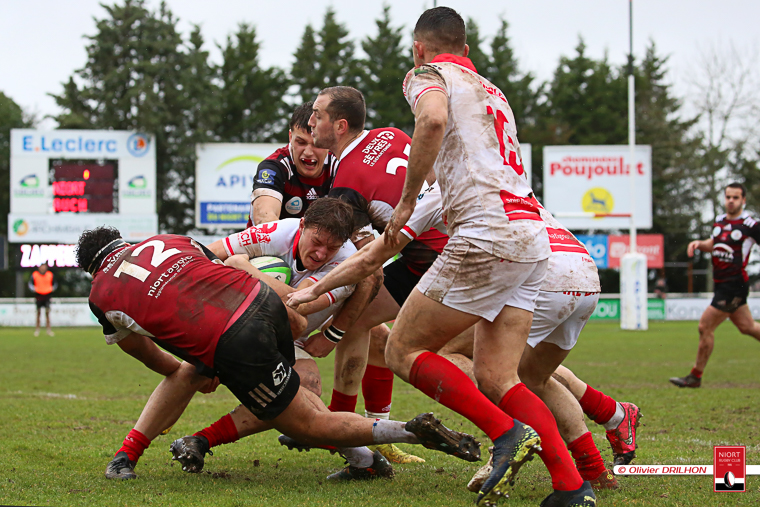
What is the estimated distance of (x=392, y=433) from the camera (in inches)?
140

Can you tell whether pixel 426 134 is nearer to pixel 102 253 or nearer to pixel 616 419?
pixel 102 253

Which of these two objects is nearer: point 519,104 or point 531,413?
point 531,413

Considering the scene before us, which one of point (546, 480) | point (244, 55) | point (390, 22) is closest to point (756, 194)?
point (390, 22)

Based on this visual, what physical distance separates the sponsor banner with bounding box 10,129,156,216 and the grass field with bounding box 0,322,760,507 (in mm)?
15842

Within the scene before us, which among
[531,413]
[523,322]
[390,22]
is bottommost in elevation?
[531,413]

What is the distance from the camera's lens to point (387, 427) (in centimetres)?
358

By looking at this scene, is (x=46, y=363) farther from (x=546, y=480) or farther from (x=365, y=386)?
(x=546, y=480)

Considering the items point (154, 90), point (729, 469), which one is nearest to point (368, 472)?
point (729, 469)

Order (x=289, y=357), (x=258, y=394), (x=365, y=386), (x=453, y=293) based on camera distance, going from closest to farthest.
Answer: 1. (x=453, y=293)
2. (x=258, y=394)
3. (x=289, y=357)
4. (x=365, y=386)

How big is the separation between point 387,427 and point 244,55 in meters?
38.2

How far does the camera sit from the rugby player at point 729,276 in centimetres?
873

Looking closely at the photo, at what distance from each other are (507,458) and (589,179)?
26009 millimetres

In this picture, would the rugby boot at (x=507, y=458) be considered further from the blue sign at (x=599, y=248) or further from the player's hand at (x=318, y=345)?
the blue sign at (x=599, y=248)

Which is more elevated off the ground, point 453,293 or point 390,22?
point 390,22
